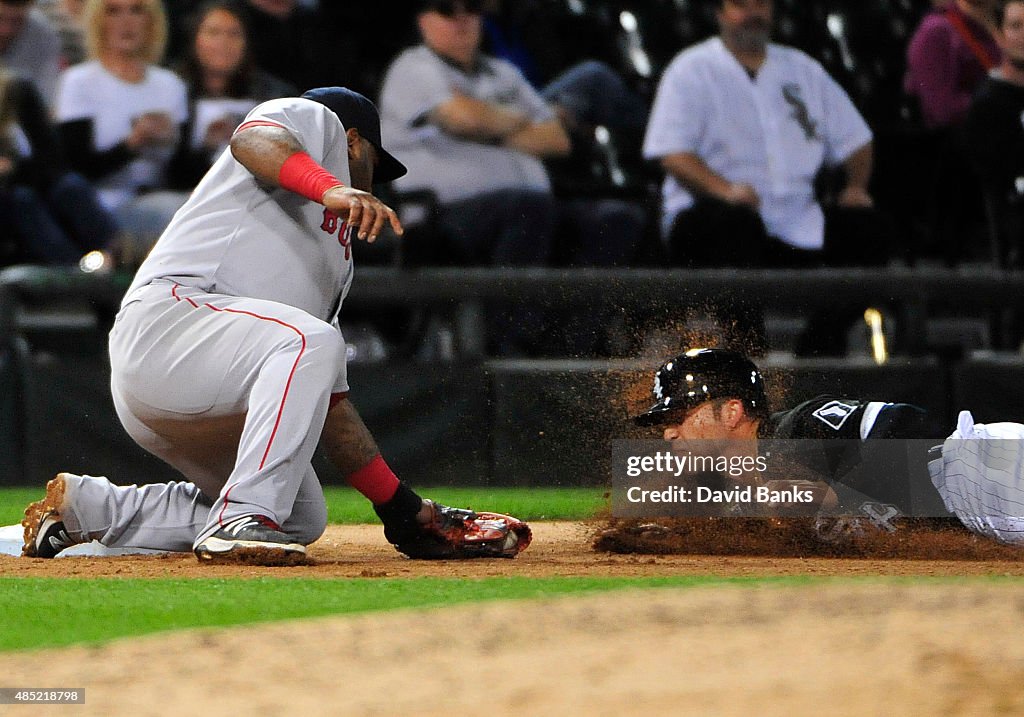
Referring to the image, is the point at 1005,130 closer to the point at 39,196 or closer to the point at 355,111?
the point at 355,111

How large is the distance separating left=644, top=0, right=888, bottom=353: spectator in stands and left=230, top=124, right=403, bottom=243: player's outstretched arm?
406cm

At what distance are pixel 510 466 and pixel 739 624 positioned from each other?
13.9 ft

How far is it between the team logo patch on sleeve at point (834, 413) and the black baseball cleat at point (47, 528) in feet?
7.54

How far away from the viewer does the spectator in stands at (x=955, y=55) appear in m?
8.34

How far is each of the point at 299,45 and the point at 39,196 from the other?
5.53 feet

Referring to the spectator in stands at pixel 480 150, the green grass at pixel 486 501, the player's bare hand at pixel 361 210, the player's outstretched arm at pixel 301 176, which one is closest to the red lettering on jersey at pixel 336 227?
the player's outstretched arm at pixel 301 176

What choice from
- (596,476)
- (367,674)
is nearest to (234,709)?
(367,674)

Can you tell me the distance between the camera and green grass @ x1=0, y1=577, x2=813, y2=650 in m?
2.95

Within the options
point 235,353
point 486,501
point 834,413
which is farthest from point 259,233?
point 486,501

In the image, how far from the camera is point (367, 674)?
7.82ft

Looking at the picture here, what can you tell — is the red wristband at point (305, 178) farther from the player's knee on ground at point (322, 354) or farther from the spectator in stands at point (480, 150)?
the spectator in stands at point (480, 150)

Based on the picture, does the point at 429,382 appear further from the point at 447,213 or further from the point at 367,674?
the point at 367,674

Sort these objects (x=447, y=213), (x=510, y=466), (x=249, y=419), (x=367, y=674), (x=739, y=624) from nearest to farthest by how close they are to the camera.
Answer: (x=367, y=674), (x=739, y=624), (x=249, y=419), (x=510, y=466), (x=447, y=213)

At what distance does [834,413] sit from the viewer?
445cm
